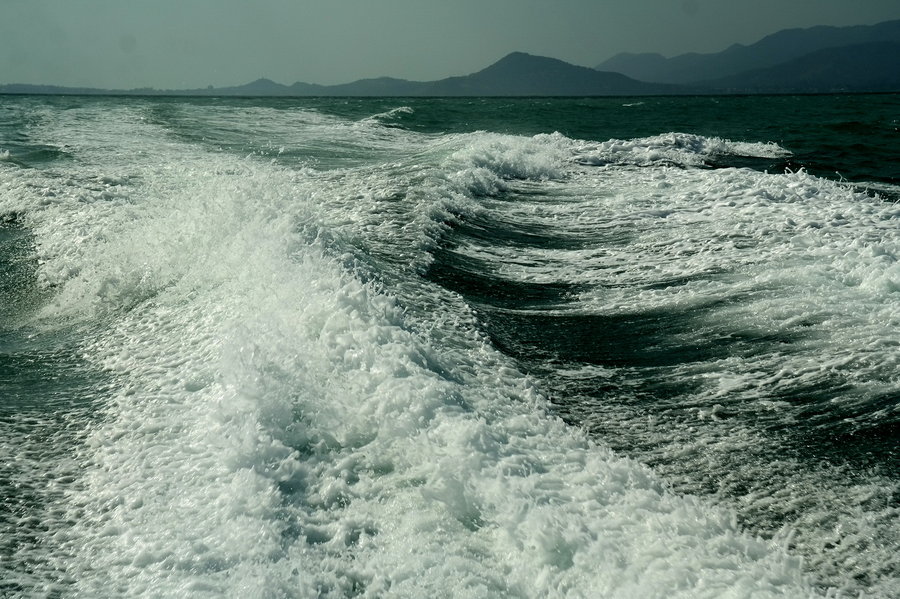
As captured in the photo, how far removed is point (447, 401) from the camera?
13.6 feet

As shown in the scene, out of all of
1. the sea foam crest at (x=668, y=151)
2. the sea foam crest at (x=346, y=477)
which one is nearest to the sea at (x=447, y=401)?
the sea foam crest at (x=346, y=477)

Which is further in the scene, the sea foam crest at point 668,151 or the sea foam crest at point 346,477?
the sea foam crest at point 668,151

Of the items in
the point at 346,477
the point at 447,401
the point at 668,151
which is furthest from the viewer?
the point at 668,151

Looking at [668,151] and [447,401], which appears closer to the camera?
[447,401]

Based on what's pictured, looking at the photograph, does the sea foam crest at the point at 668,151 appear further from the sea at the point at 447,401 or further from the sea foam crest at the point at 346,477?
the sea foam crest at the point at 346,477

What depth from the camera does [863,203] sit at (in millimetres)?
9438

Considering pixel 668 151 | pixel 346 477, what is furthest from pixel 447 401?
pixel 668 151

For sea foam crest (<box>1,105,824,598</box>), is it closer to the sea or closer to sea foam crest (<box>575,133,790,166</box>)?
the sea

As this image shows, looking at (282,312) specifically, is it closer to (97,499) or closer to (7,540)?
(97,499)

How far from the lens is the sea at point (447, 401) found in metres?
2.99

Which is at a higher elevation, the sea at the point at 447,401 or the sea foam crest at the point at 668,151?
the sea foam crest at the point at 668,151

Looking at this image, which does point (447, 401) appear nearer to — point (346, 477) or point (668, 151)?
point (346, 477)

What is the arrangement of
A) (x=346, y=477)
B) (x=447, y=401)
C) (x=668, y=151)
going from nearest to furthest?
(x=346, y=477) → (x=447, y=401) → (x=668, y=151)

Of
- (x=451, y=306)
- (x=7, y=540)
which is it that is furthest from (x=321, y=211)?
(x=7, y=540)
